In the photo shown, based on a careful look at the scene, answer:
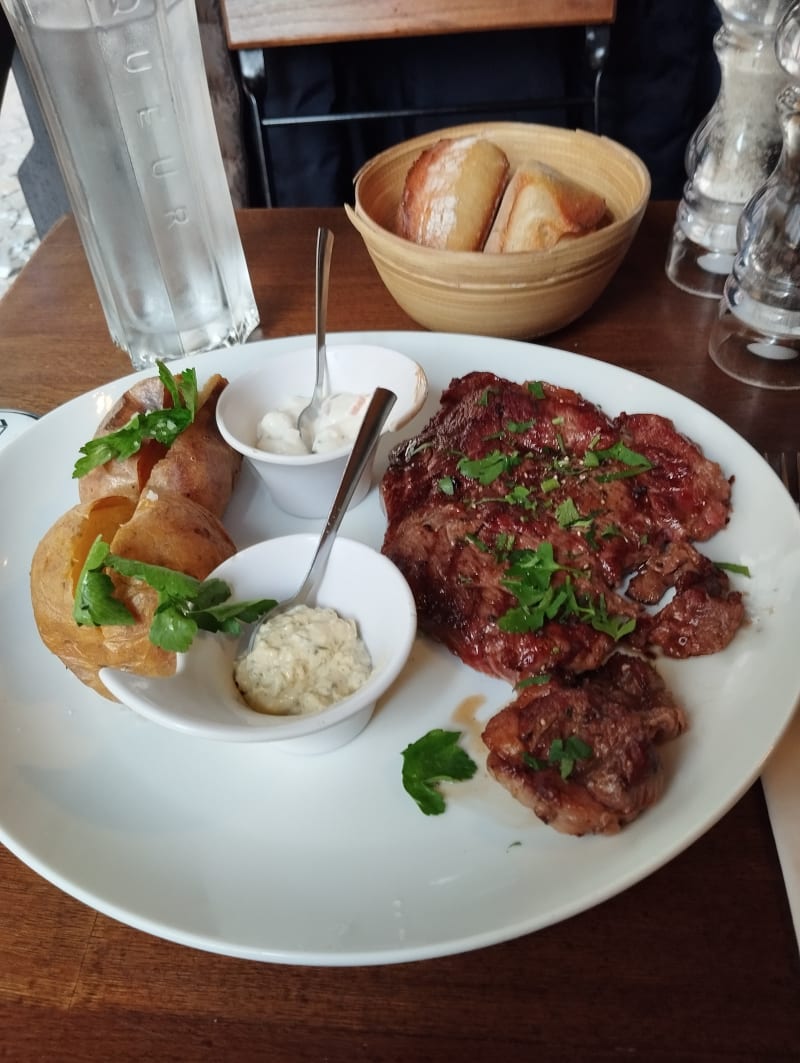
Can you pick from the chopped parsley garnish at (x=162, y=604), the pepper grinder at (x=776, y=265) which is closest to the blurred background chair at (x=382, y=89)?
the pepper grinder at (x=776, y=265)

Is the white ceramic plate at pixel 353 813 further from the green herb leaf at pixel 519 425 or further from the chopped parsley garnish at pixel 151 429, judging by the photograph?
the green herb leaf at pixel 519 425

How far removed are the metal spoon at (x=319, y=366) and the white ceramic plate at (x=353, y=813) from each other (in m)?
0.48

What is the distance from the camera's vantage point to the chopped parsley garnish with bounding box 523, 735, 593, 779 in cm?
100

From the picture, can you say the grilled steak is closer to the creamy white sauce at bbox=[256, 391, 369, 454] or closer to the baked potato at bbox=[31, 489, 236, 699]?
the creamy white sauce at bbox=[256, 391, 369, 454]

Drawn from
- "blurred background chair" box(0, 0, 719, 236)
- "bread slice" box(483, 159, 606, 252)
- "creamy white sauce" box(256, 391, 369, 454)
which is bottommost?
"blurred background chair" box(0, 0, 719, 236)

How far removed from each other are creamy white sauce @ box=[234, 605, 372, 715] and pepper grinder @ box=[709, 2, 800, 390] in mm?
1081

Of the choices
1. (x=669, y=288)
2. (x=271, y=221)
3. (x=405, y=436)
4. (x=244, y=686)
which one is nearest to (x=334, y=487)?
(x=405, y=436)

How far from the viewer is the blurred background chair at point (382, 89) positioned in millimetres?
2654

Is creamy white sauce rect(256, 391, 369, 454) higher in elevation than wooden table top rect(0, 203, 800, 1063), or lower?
higher

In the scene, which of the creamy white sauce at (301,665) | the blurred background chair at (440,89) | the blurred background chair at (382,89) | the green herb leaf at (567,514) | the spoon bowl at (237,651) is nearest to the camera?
the spoon bowl at (237,651)

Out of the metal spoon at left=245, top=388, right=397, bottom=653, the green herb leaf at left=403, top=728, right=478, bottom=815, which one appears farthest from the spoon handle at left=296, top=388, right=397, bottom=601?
the green herb leaf at left=403, top=728, right=478, bottom=815

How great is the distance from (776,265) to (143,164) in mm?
1240

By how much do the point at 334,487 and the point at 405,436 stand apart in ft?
0.82

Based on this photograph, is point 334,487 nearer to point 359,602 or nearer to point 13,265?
point 359,602
